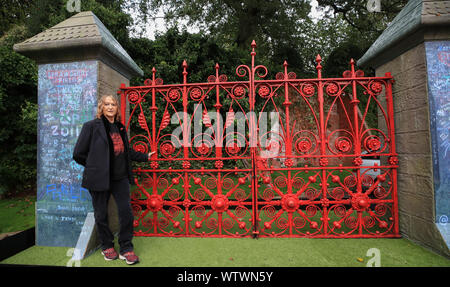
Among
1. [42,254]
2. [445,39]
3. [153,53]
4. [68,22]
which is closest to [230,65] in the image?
[153,53]

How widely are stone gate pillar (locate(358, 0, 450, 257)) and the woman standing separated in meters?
3.62

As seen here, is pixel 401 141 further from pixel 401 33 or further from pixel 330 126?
pixel 330 126

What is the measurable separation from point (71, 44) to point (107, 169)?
187 cm

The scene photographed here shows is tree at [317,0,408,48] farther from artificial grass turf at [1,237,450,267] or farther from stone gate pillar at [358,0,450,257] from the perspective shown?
artificial grass turf at [1,237,450,267]

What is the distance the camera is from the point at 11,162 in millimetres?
5824

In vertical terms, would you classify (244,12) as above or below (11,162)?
above

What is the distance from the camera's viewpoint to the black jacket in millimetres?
2369

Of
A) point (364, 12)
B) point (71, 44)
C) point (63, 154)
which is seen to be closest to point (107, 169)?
point (63, 154)

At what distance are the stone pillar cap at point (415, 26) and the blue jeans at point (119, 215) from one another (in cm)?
411

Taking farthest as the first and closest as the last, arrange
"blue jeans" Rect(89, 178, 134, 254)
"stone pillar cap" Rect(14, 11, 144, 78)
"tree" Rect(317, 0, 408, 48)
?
1. "tree" Rect(317, 0, 408, 48)
2. "stone pillar cap" Rect(14, 11, 144, 78)
3. "blue jeans" Rect(89, 178, 134, 254)

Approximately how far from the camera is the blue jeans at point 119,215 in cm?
248

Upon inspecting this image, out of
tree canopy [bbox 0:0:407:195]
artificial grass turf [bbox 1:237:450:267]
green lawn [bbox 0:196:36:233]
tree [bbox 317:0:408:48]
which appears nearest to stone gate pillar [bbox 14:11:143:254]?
artificial grass turf [bbox 1:237:450:267]

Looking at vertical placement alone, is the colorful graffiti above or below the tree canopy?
below

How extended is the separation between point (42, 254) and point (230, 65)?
6.88 meters
